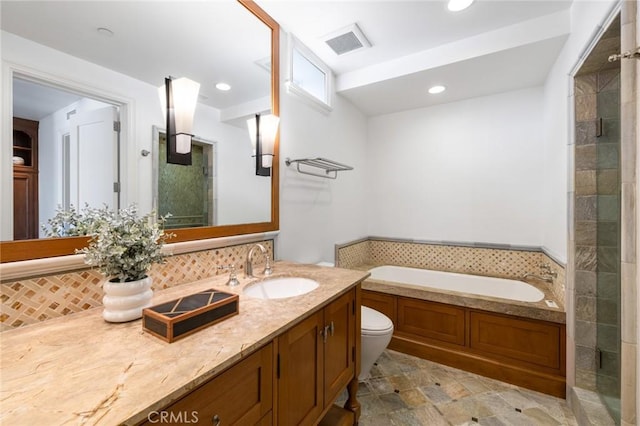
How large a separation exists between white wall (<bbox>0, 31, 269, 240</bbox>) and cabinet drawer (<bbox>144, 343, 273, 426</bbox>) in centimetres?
80

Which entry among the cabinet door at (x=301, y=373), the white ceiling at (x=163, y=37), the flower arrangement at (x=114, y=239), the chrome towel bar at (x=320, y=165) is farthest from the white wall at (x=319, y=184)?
the flower arrangement at (x=114, y=239)

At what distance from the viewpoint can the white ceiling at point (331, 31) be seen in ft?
3.54

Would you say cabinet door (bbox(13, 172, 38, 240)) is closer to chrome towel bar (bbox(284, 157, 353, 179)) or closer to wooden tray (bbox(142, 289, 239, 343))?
wooden tray (bbox(142, 289, 239, 343))

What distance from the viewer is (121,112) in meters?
1.17

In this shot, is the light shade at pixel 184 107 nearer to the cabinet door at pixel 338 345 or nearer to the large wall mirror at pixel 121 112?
the large wall mirror at pixel 121 112

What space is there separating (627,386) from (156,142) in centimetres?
223

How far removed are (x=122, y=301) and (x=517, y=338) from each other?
2.44m

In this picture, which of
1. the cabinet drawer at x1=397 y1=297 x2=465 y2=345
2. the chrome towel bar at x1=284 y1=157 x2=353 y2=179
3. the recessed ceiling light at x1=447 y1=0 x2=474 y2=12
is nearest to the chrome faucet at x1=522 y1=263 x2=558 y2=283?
the cabinet drawer at x1=397 y1=297 x2=465 y2=345

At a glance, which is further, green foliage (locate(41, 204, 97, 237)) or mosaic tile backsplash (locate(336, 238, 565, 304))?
mosaic tile backsplash (locate(336, 238, 565, 304))

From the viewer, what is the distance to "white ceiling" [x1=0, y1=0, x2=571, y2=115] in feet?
3.54

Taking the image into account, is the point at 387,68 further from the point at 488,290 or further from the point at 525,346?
the point at 525,346

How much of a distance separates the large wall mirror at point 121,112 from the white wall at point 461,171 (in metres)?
2.00

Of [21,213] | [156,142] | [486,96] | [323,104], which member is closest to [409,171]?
[486,96]

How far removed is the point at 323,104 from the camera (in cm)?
253
